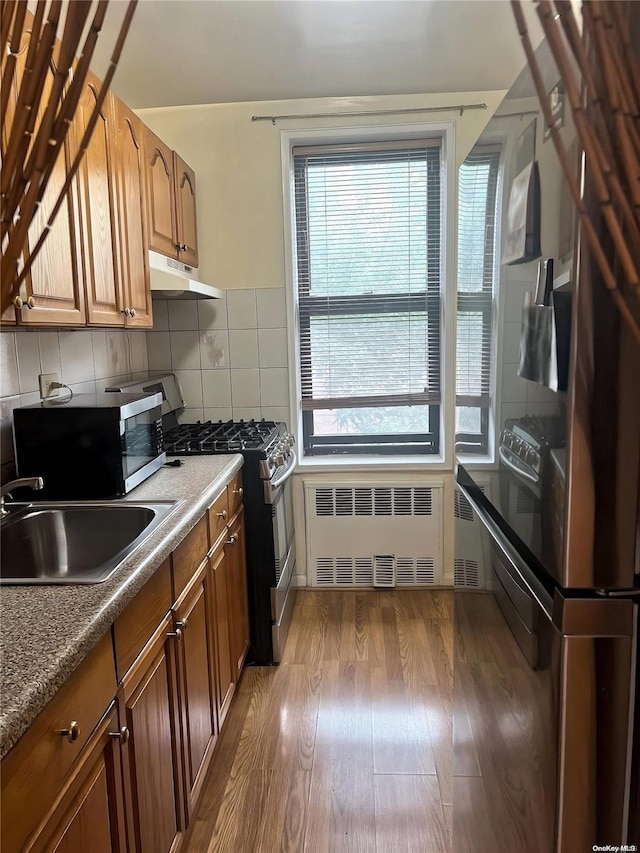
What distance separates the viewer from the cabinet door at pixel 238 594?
2.29 m

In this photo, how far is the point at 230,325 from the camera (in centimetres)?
323

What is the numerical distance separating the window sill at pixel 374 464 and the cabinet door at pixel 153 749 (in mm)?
1770

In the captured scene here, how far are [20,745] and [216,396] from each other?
2.50 meters

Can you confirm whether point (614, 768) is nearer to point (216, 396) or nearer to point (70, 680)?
point (70, 680)

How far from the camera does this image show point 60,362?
2.24 metres

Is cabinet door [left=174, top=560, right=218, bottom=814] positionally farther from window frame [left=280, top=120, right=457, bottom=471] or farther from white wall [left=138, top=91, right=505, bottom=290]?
white wall [left=138, top=91, right=505, bottom=290]

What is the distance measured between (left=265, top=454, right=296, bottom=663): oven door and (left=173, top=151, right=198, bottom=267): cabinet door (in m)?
1.13

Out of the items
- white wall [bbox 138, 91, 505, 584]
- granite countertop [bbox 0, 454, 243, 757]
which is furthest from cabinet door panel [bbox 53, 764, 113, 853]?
white wall [bbox 138, 91, 505, 584]

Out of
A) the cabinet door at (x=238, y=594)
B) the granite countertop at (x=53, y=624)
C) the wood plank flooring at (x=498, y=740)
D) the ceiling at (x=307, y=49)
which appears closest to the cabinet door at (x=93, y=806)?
the granite countertop at (x=53, y=624)

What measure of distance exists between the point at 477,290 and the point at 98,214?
1.26 metres

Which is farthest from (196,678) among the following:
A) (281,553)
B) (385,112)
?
(385,112)

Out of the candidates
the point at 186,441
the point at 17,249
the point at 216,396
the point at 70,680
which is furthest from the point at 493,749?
the point at 216,396

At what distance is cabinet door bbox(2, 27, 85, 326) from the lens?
1492 mm

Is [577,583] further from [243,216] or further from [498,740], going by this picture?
[243,216]
